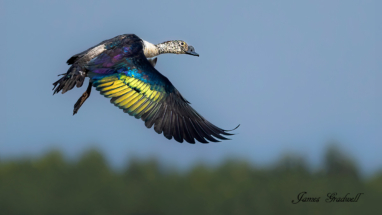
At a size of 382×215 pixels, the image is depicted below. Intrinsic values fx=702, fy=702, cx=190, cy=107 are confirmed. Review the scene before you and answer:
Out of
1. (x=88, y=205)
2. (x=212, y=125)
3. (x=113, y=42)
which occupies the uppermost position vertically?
(x=113, y=42)

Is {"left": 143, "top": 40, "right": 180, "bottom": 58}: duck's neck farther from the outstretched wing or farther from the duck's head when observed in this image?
the outstretched wing

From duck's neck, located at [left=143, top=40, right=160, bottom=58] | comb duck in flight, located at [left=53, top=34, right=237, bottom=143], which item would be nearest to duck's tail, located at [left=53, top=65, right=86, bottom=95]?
comb duck in flight, located at [left=53, top=34, right=237, bottom=143]

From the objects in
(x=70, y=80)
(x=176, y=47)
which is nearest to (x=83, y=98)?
(x=70, y=80)

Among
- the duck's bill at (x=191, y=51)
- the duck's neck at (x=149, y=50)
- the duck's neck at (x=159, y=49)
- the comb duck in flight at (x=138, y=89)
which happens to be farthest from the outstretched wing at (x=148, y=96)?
the duck's bill at (x=191, y=51)

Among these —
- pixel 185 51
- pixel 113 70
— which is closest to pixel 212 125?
pixel 113 70

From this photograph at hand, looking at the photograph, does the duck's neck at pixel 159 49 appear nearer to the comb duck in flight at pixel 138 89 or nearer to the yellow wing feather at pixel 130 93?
the comb duck in flight at pixel 138 89

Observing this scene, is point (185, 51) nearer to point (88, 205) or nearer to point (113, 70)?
point (113, 70)
